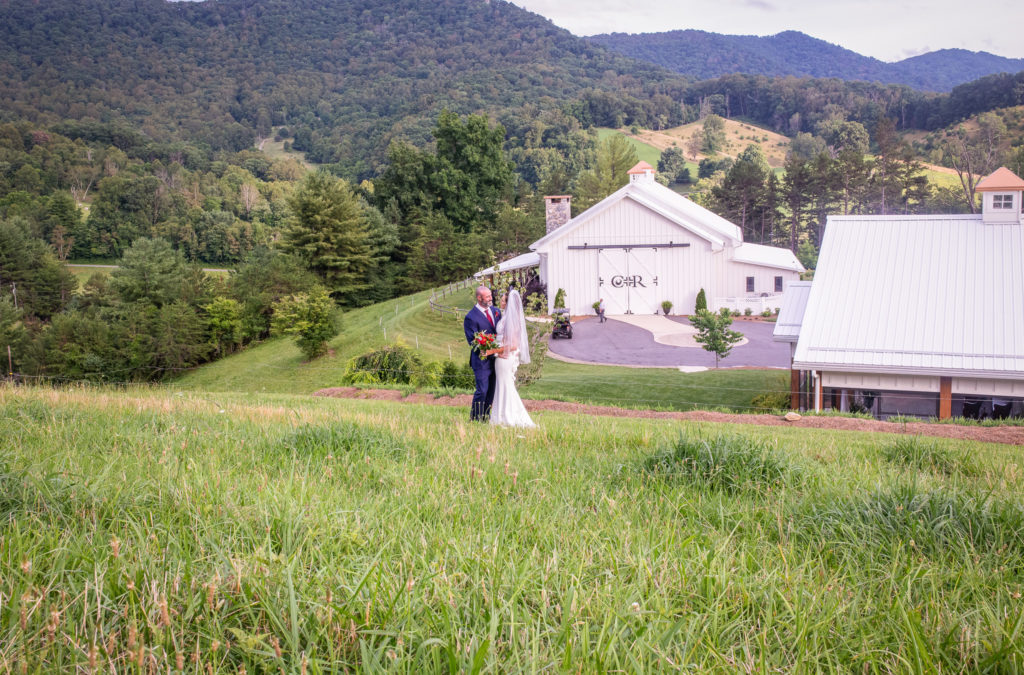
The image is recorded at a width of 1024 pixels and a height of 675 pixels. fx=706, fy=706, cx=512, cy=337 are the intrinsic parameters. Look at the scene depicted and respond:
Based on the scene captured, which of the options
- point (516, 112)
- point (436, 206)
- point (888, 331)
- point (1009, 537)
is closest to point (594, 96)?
point (516, 112)

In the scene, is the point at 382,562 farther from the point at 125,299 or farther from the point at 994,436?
the point at 125,299

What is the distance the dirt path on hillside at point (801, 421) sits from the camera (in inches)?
456

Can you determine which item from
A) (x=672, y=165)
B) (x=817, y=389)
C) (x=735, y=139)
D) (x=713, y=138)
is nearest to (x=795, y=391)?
(x=817, y=389)

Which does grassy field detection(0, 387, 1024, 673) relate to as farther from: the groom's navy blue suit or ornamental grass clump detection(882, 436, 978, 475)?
the groom's navy blue suit

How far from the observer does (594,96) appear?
144 m

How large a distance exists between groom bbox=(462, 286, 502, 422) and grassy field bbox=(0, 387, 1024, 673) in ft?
18.3

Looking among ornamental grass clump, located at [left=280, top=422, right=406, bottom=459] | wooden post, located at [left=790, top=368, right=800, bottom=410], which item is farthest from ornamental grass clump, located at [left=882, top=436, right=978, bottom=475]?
wooden post, located at [left=790, top=368, right=800, bottom=410]

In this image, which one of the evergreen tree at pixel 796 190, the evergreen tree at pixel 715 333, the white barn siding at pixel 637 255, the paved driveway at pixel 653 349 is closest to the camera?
the evergreen tree at pixel 715 333

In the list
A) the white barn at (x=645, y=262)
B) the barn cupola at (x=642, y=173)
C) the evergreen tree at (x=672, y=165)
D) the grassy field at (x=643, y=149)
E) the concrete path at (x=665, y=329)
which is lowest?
the concrete path at (x=665, y=329)

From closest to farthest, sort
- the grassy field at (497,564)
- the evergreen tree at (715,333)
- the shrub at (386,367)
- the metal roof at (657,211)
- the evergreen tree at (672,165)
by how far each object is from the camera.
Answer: the grassy field at (497,564) → the shrub at (386,367) → the evergreen tree at (715,333) → the metal roof at (657,211) → the evergreen tree at (672,165)

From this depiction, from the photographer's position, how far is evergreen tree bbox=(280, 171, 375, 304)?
53.1 metres

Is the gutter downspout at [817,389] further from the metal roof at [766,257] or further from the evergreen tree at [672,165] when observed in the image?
the evergreen tree at [672,165]

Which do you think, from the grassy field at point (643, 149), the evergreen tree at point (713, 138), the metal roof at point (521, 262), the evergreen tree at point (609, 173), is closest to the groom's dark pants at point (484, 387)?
the metal roof at point (521, 262)

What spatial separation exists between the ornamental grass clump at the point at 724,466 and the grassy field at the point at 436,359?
431 inches
